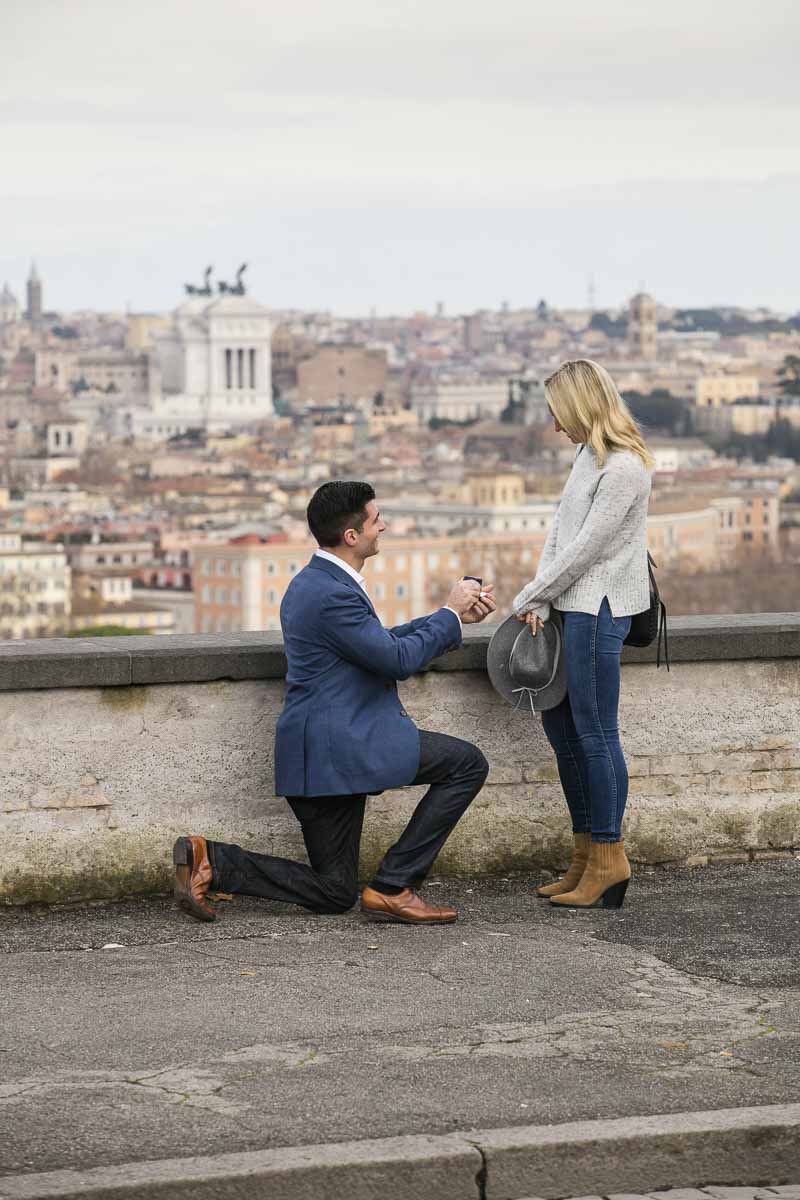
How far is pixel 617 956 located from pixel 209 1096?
1229 mm

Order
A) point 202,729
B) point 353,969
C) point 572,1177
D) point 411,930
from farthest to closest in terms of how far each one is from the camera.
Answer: point 202,729 < point 411,930 < point 353,969 < point 572,1177

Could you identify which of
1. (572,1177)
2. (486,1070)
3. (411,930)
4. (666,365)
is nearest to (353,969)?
(411,930)

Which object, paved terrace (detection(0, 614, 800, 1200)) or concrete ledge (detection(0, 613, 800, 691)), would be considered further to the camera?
concrete ledge (detection(0, 613, 800, 691))

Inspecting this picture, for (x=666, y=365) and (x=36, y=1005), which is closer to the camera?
(x=36, y=1005)

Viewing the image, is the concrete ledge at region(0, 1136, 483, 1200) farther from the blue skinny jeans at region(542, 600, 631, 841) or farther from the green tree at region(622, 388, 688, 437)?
the green tree at region(622, 388, 688, 437)

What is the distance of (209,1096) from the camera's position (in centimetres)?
374

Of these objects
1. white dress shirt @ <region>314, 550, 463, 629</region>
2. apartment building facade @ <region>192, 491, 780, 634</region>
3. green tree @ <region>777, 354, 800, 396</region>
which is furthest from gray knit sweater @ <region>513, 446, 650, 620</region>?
green tree @ <region>777, 354, 800, 396</region>

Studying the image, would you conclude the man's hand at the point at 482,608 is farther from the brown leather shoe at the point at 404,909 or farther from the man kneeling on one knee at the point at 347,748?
the brown leather shoe at the point at 404,909

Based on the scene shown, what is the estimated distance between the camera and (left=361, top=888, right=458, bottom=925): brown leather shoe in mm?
5020

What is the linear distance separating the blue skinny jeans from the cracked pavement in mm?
233

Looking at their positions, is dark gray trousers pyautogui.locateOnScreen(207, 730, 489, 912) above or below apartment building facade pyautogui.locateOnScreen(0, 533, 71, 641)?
above

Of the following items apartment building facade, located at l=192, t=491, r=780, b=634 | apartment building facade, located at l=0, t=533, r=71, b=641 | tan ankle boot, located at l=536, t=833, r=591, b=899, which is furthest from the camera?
apartment building facade, located at l=192, t=491, r=780, b=634

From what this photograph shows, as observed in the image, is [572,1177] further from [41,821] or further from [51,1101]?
[41,821]

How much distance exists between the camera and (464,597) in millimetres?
5094
